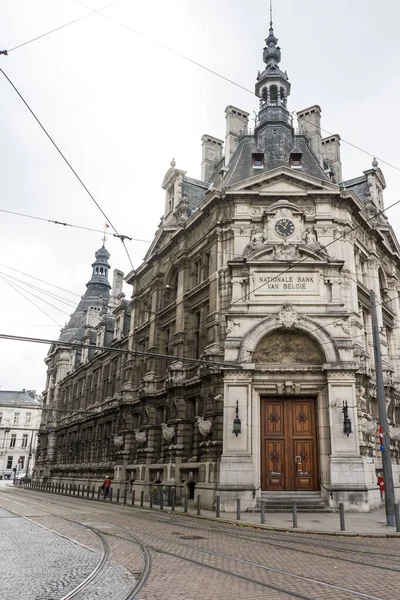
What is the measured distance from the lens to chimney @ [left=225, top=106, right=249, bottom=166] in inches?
1352

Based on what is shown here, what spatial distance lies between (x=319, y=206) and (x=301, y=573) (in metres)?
20.6

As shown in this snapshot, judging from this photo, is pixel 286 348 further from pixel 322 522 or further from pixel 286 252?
pixel 322 522

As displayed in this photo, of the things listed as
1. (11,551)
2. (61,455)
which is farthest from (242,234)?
(61,455)

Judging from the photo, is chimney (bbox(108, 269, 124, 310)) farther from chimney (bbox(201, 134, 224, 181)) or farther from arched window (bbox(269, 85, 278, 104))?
arched window (bbox(269, 85, 278, 104))

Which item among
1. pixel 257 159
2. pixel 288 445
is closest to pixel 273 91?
pixel 257 159

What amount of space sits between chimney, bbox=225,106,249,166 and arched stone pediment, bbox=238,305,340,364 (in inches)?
545

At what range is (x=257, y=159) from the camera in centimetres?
3083

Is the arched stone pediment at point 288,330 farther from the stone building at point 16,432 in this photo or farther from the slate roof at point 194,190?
the stone building at point 16,432

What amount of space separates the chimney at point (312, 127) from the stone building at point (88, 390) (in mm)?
19871

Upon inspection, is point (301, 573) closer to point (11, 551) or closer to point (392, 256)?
point (11, 551)

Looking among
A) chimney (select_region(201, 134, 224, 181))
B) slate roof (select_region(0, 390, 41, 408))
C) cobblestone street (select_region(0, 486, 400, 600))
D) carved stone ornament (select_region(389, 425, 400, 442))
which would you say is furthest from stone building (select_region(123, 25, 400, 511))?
slate roof (select_region(0, 390, 41, 408))

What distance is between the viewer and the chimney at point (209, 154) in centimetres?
3822

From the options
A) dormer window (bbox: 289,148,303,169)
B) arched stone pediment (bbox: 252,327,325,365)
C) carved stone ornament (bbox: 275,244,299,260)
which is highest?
dormer window (bbox: 289,148,303,169)

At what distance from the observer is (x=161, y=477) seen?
29.1 metres
